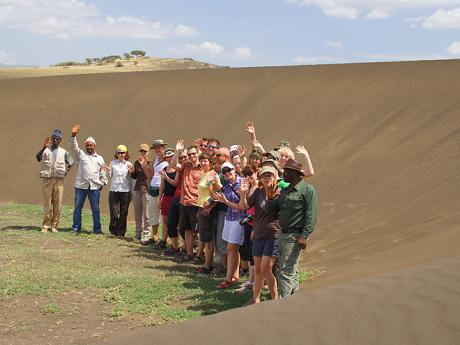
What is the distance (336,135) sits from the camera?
19.6 m

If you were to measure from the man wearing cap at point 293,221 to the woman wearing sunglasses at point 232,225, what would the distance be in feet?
5.46

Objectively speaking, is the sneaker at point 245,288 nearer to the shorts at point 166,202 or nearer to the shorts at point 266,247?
the shorts at point 266,247

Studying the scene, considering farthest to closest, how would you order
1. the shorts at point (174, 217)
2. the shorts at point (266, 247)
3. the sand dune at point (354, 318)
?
1. the shorts at point (174, 217)
2. the shorts at point (266, 247)
3. the sand dune at point (354, 318)

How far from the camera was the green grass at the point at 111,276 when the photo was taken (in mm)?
7883

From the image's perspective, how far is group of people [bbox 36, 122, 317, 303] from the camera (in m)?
6.89

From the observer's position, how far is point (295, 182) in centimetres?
679

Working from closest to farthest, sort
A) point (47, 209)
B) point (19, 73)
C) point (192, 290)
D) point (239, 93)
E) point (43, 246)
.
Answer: point (192, 290) → point (43, 246) → point (47, 209) → point (239, 93) → point (19, 73)

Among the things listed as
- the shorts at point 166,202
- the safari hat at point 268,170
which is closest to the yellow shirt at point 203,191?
the shorts at point 166,202

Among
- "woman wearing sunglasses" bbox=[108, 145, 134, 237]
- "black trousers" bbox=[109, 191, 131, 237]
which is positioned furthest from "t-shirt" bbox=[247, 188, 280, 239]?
"black trousers" bbox=[109, 191, 131, 237]

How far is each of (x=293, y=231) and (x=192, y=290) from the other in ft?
7.49

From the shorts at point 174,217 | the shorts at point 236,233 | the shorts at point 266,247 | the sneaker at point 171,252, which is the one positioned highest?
the shorts at point 266,247

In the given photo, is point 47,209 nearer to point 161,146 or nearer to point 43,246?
point 43,246

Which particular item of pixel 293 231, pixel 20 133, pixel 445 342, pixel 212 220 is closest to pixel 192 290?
pixel 212 220

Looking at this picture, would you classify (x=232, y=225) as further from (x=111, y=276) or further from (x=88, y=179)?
(x=88, y=179)
